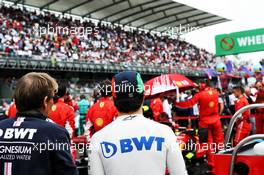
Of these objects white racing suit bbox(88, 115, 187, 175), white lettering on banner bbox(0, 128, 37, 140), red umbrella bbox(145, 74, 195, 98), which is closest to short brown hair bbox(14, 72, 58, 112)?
white lettering on banner bbox(0, 128, 37, 140)

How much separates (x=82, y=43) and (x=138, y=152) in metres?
19.8

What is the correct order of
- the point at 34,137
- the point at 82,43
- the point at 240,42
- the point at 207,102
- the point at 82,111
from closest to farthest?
the point at 34,137
the point at 207,102
the point at 82,111
the point at 240,42
the point at 82,43

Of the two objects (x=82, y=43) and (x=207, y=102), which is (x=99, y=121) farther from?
(x=82, y=43)

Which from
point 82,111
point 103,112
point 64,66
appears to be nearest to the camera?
point 103,112

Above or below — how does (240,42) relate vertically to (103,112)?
above

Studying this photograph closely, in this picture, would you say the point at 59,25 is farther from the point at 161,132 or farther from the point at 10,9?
the point at 161,132

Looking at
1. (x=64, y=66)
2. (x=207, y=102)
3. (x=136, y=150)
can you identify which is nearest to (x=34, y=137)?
(x=136, y=150)

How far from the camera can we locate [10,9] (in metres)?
19.8

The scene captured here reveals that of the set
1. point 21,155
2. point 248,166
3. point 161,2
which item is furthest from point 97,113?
point 161,2

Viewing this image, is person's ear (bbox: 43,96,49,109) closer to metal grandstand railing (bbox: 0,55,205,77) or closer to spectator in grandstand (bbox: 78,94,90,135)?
spectator in grandstand (bbox: 78,94,90,135)

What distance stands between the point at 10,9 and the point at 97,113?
16.2m

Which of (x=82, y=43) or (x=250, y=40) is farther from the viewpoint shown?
(x=82, y=43)

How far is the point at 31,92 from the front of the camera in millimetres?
1874

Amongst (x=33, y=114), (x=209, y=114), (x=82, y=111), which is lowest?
(x=82, y=111)
